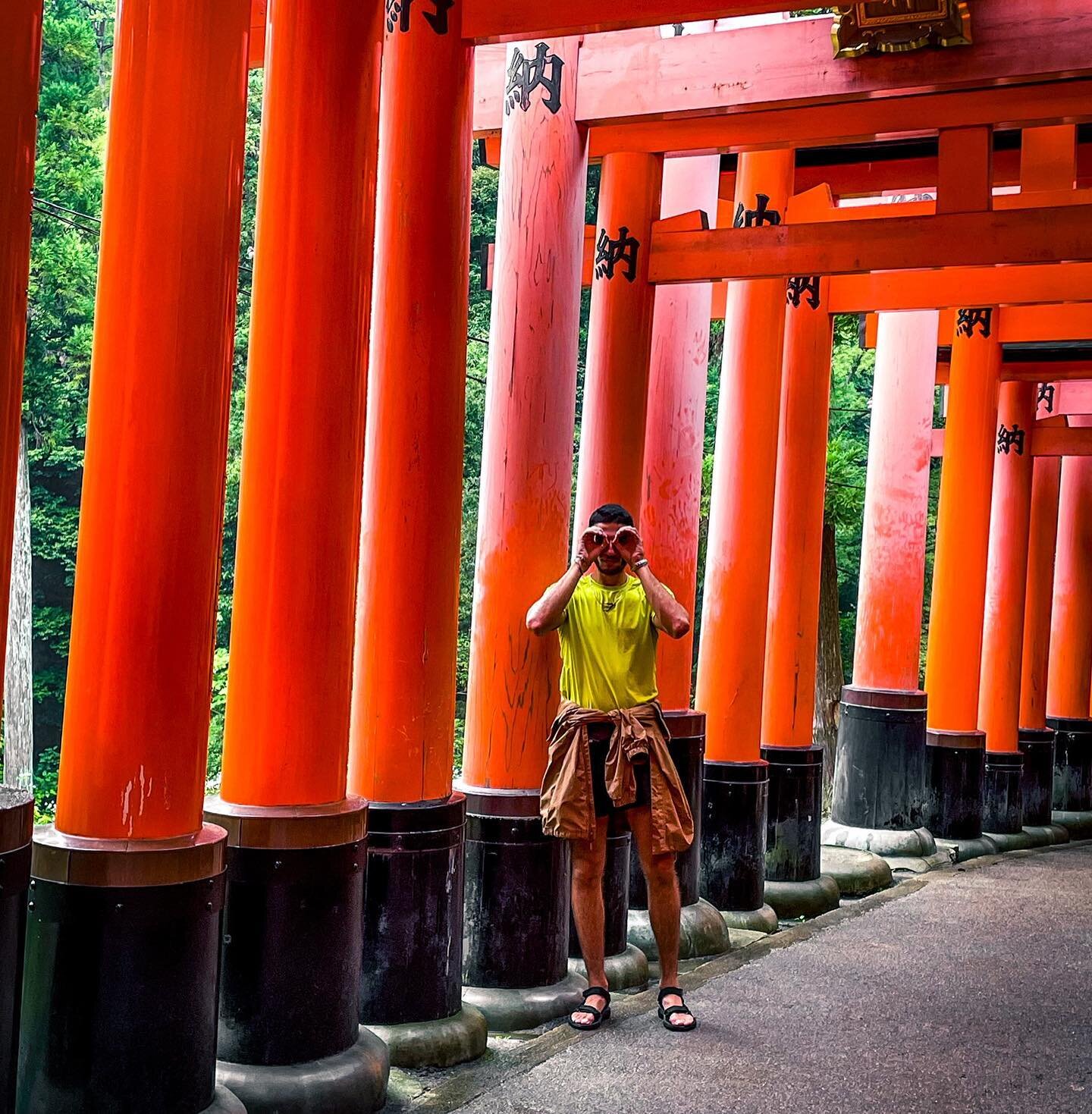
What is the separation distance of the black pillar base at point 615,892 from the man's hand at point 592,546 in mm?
1251

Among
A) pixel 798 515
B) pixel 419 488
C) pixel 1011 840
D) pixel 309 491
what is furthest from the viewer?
pixel 1011 840

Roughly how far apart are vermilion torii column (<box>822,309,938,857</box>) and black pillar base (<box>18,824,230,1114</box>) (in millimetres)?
7412

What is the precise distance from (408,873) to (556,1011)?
0.97 meters

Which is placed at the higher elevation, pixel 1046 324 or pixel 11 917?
pixel 1046 324

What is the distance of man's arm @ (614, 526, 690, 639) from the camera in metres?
5.07

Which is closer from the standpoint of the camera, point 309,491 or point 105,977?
point 105,977

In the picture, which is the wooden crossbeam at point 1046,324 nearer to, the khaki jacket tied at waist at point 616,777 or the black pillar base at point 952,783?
the black pillar base at point 952,783

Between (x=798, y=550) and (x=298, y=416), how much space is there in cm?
523

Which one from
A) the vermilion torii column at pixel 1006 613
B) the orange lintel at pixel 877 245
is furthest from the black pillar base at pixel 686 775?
the vermilion torii column at pixel 1006 613

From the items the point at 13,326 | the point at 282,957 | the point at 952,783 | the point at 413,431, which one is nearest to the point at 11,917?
the point at 282,957

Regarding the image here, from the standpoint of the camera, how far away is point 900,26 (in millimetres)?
5730

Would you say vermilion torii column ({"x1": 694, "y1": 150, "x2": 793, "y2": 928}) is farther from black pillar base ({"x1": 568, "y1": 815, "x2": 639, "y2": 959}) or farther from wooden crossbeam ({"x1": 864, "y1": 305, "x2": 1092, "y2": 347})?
wooden crossbeam ({"x1": 864, "y1": 305, "x2": 1092, "y2": 347})

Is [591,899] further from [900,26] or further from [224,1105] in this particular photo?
[900,26]

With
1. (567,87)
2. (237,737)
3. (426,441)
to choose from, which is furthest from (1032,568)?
(237,737)
